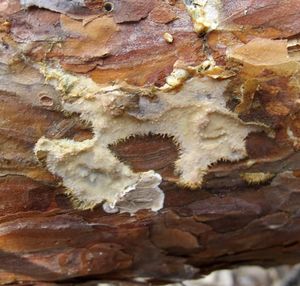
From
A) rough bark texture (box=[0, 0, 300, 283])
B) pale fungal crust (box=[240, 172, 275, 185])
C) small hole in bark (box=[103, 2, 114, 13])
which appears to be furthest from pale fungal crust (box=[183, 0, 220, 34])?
pale fungal crust (box=[240, 172, 275, 185])

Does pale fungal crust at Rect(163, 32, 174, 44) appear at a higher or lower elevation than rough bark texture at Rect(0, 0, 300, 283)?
higher

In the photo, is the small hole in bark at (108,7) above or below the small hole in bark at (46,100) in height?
above

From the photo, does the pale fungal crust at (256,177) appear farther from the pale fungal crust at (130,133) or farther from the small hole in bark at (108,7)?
the small hole in bark at (108,7)

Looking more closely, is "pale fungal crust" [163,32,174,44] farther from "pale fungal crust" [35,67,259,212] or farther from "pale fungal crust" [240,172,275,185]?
"pale fungal crust" [240,172,275,185]

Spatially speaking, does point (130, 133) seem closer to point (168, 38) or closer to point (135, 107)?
point (135, 107)

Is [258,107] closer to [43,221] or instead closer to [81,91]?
[81,91]

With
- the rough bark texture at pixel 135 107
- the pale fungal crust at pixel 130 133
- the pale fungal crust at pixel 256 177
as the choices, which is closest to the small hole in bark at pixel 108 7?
the rough bark texture at pixel 135 107
